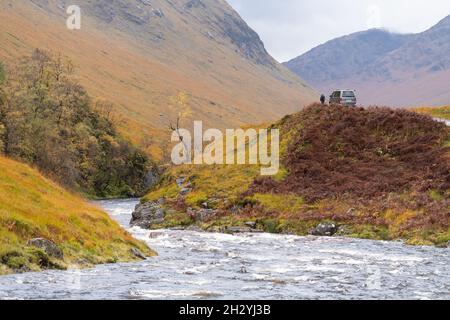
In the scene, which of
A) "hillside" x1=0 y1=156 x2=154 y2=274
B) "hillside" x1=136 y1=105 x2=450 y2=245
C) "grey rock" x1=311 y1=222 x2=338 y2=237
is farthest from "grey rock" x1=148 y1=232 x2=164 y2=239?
"grey rock" x1=311 y1=222 x2=338 y2=237

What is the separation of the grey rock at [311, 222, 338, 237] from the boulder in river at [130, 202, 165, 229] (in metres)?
17.2

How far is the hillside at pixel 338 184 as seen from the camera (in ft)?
176

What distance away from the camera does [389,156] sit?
66750mm

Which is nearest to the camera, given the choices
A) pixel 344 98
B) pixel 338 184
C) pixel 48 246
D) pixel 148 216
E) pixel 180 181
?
pixel 48 246

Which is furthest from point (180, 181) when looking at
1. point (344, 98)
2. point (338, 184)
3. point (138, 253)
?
point (138, 253)

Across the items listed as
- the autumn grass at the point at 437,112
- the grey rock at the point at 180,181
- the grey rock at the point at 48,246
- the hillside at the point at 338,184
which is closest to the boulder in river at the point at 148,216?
the hillside at the point at 338,184

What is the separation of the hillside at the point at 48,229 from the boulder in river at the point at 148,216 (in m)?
20.1

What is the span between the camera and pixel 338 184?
6297 cm

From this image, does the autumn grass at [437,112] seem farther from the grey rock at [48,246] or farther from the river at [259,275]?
the grey rock at [48,246]

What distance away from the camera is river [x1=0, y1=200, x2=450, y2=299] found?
24406 mm

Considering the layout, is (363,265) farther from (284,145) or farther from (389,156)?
(284,145)

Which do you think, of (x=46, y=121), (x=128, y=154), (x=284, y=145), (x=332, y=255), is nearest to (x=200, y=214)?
(x=284, y=145)

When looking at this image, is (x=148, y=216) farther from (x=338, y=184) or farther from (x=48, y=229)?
(x=48, y=229)

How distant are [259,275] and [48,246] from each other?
10652mm
